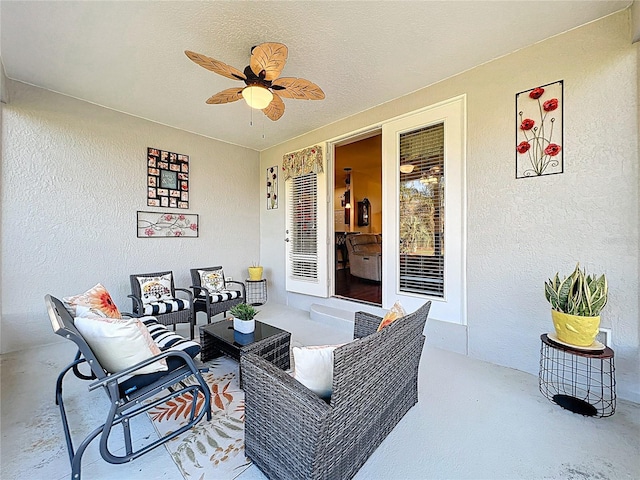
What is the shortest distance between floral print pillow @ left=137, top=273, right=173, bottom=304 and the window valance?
2447mm

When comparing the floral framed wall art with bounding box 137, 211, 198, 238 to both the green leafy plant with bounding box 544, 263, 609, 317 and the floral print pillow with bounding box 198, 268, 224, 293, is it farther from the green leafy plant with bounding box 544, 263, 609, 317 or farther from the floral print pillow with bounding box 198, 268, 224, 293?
the green leafy plant with bounding box 544, 263, 609, 317

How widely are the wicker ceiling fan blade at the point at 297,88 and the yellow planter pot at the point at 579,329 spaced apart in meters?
2.54

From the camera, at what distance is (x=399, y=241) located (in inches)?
132

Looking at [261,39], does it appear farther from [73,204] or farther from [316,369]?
[73,204]

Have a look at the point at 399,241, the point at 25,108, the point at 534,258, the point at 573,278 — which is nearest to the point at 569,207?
the point at 534,258

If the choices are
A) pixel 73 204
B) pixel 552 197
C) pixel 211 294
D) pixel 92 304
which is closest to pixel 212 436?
pixel 92 304

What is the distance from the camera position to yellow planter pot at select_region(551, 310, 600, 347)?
72.9 inches

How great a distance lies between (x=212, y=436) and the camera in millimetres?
1687

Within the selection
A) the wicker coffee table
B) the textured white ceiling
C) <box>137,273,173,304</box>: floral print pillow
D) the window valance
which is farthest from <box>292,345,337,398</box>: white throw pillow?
the window valance

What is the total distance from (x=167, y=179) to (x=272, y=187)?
1.70 meters

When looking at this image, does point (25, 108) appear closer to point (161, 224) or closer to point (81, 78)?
point (81, 78)

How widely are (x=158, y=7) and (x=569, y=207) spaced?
11.6 ft

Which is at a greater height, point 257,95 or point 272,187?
point 257,95

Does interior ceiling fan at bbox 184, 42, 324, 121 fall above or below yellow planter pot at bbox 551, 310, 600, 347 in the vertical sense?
above
